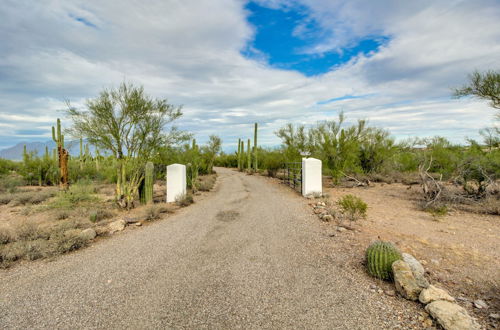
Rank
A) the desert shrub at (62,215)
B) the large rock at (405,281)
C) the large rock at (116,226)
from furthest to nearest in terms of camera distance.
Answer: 1. the desert shrub at (62,215)
2. the large rock at (116,226)
3. the large rock at (405,281)

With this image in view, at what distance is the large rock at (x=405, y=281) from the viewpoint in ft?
10.6

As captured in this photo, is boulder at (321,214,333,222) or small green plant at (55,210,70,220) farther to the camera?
small green plant at (55,210,70,220)

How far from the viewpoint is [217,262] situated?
458 centimetres

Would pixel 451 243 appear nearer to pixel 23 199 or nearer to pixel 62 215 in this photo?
pixel 62 215

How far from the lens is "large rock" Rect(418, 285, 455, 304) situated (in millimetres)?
3016

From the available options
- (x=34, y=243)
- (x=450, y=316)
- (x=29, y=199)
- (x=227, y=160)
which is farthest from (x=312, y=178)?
(x=227, y=160)

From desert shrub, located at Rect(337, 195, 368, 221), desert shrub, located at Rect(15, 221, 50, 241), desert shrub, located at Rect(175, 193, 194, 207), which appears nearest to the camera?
desert shrub, located at Rect(15, 221, 50, 241)

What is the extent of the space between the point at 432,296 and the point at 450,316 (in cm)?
38

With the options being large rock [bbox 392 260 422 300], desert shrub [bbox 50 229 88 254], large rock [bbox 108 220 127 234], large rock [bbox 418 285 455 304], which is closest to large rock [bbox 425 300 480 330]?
large rock [bbox 418 285 455 304]

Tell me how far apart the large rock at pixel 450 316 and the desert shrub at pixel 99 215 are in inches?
325

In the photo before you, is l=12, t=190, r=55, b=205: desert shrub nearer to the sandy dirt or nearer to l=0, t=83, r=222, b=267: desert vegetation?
l=0, t=83, r=222, b=267: desert vegetation

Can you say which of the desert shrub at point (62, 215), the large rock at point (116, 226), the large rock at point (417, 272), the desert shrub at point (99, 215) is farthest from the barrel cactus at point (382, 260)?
the desert shrub at point (62, 215)

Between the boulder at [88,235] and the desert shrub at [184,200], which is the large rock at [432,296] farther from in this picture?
the desert shrub at [184,200]

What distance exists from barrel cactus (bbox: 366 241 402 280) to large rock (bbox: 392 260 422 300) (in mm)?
201
